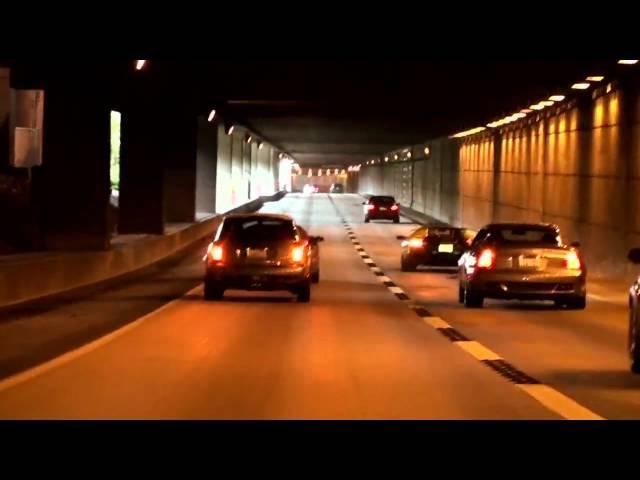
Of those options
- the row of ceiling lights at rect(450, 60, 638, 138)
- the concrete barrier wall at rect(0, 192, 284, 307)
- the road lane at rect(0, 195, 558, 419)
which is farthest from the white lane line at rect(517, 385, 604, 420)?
the row of ceiling lights at rect(450, 60, 638, 138)

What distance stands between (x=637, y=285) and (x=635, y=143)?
53.7 ft

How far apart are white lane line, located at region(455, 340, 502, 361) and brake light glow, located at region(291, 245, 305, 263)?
6640mm

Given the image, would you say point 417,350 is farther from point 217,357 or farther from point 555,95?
point 555,95

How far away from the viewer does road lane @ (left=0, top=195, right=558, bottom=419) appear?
35.4 ft

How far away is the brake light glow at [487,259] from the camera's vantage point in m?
22.4

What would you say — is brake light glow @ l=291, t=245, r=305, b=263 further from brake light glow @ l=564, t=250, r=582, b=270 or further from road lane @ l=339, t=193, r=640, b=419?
brake light glow @ l=564, t=250, r=582, b=270

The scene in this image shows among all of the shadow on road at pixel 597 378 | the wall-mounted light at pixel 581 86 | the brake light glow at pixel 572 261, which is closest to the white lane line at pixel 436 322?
the brake light glow at pixel 572 261

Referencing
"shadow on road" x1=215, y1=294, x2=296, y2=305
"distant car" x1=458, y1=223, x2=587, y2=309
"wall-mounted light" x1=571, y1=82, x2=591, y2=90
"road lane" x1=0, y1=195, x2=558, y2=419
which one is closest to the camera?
"road lane" x1=0, y1=195, x2=558, y2=419

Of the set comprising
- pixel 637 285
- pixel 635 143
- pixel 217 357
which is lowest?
pixel 217 357

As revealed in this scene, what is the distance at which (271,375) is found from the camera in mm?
13227

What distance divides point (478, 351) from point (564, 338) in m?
2.43
